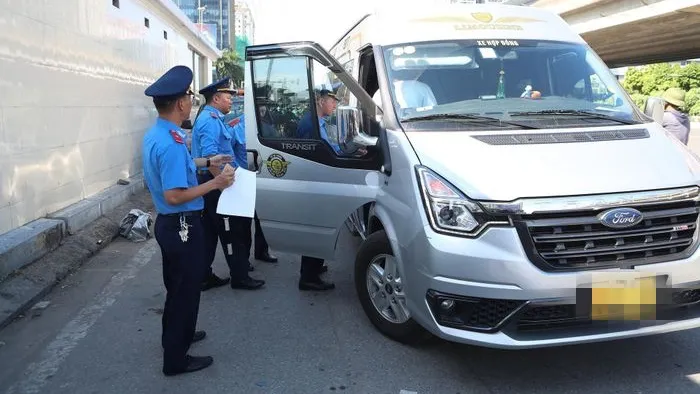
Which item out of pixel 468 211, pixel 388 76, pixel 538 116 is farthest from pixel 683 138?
pixel 468 211

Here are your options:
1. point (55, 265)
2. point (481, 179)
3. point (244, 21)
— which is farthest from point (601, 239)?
point (244, 21)

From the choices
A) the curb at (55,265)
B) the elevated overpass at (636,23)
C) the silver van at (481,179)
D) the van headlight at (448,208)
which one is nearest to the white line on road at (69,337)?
the curb at (55,265)

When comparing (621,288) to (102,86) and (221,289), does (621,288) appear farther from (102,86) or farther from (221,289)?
(102,86)

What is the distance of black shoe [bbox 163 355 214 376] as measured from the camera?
362cm

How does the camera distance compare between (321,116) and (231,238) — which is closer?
(321,116)

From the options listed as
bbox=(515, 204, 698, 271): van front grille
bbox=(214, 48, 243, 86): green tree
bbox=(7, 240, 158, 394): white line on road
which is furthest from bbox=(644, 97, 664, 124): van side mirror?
bbox=(214, 48, 243, 86): green tree

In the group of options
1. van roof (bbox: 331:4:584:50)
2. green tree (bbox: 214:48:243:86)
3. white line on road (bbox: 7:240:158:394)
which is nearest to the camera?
white line on road (bbox: 7:240:158:394)

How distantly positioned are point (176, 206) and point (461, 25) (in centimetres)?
261

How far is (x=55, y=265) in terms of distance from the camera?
18.6 ft

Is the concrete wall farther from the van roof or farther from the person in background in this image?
the person in background

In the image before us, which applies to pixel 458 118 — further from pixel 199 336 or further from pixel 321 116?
pixel 199 336

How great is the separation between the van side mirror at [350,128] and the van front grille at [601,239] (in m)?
1.44

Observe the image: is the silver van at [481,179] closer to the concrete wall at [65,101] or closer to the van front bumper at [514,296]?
the van front bumper at [514,296]

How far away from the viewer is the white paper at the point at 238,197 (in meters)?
3.95
